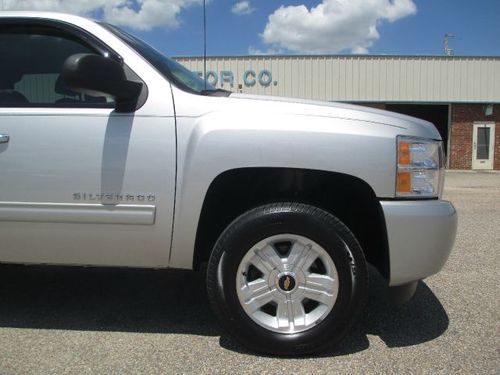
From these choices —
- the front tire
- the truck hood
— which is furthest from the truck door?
the front tire

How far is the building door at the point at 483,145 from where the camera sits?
2305cm

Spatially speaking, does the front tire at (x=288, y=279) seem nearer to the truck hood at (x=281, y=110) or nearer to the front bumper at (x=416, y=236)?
the front bumper at (x=416, y=236)

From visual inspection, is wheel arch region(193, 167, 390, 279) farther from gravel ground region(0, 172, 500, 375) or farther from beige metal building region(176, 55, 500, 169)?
beige metal building region(176, 55, 500, 169)

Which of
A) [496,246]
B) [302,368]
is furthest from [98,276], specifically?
[496,246]

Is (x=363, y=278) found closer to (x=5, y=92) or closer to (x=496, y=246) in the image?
(x=5, y=92)

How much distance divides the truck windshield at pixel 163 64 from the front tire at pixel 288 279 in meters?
0.91

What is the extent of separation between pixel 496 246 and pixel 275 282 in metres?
3.81

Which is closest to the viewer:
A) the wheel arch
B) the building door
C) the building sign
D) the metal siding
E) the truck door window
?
the wheel arch

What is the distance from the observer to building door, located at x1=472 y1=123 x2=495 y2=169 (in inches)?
907

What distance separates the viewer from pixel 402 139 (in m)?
2.67

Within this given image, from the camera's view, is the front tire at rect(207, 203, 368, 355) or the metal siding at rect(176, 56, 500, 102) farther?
the metal siding at rect(176, 56, 500, 102)

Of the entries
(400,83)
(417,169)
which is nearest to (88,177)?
(417,169)

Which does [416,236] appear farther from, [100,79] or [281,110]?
[100,79]

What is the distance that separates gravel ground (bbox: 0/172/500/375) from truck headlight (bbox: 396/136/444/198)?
3.05 ft
